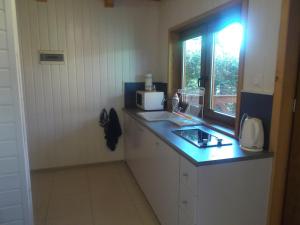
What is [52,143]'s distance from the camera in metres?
3.34

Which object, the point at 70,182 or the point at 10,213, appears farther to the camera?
the point at 70,182

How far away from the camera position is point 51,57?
10.2 feet

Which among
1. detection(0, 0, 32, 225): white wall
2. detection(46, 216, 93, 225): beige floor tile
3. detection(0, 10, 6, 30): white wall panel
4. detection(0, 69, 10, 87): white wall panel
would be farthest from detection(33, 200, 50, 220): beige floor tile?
detection(0, 10, 6, 30): white wall panel

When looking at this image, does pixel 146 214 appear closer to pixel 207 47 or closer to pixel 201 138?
pixel 201 138

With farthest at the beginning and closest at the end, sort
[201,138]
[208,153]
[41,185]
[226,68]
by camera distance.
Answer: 1. [41,185]
2. [226,68]
3. [201,138]
4. [208,153]

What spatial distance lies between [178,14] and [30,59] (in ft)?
6.44

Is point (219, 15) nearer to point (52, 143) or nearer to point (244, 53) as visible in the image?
point (244, 53)

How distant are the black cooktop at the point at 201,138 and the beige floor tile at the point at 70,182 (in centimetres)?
152

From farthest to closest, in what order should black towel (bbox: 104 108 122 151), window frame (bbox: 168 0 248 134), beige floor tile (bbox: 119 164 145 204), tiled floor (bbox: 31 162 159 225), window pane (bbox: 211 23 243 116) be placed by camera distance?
1. black towel (bbox: 104 108 122 151)
2. beige floor tile (bbox: 119 164 145 204)
3. tiled floor (bbox: 31 162 159 225)
4. window pane (bbox: 211 23 243 116)
5. window frame (bbox: 168 0 248 134)

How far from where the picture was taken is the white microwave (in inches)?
124

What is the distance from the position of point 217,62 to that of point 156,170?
50.1 inches

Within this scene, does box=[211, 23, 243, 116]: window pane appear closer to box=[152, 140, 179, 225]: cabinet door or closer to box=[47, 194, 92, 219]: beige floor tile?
box=[152, 140, 179, 225]: cabinet door

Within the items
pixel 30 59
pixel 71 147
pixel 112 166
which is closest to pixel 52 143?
pixel 71 147

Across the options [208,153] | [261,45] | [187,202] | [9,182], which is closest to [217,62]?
[261,45]
